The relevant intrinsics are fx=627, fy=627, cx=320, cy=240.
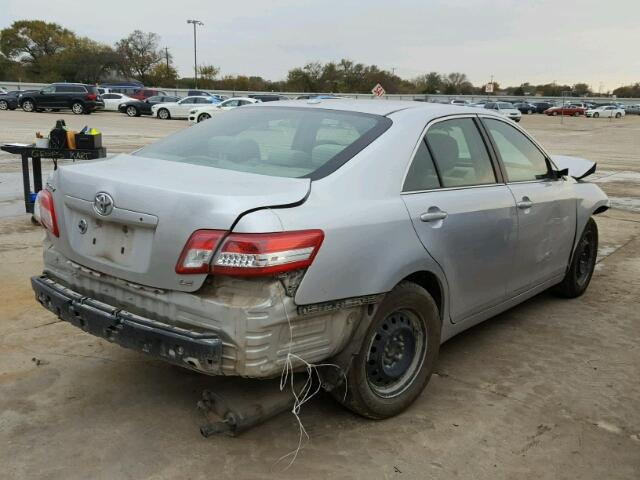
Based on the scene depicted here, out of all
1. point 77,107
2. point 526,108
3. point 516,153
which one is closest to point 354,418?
point 516,153

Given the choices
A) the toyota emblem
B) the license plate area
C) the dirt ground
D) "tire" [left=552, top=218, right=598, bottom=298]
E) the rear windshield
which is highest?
the rear windshield

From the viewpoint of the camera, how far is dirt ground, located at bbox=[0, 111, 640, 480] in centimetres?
287

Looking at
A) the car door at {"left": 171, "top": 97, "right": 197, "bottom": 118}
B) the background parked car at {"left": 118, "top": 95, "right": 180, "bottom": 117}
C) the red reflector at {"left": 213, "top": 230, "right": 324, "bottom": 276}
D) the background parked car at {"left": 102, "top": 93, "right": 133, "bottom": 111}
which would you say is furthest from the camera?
the background parked car at {"left": 102, "top": 93, "right": 133, "bottom": 111}

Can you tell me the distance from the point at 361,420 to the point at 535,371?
4.47 ft

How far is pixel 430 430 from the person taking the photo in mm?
3225

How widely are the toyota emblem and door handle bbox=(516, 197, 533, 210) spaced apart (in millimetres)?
2563

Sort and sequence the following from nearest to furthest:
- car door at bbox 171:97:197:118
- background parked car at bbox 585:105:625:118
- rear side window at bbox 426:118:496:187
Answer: rear side window at bbox 426:118:496:187 → car door at bbox 171:97:197:118 → background parked car at bbox 585:105:625:118

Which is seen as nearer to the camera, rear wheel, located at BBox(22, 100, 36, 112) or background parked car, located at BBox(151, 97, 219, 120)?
rear wheel, located at BBox(22, 100, 36, 112)

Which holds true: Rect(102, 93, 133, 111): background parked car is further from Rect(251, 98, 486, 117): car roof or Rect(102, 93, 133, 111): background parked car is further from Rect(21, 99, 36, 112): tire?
Rect(251, 98, 486, 117): car roof

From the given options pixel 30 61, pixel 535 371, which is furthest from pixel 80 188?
pixel 30 61

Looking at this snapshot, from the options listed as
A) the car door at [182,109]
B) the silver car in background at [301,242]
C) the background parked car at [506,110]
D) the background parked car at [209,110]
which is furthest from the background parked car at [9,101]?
the silver car in background at [301,242]

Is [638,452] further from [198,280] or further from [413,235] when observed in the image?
[198,280]

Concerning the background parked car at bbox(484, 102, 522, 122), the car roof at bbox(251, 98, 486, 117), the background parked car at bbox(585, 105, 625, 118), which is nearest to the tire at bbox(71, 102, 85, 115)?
the background parked car at bbox(484, 102, 522, 122)

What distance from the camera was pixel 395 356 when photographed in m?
3.32
